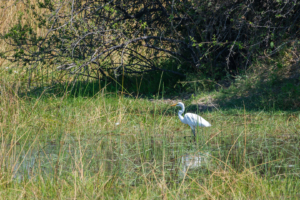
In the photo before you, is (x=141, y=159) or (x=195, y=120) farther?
(x=195, y=120)

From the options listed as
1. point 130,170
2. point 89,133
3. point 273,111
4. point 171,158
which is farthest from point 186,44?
point 130,170

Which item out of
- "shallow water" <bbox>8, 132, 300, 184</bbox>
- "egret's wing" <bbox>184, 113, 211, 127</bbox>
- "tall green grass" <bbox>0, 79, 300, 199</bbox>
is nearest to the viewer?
"tall green grass" <bbox>0, 79, 300, 199</bbox>

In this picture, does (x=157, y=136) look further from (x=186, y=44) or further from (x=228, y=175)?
(x=186, y=44)

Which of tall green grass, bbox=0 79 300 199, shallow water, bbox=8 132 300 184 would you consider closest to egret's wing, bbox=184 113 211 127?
tall green grass, bbox=0 79 300 199

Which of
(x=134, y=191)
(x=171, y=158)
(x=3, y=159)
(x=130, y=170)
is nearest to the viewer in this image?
(x=134, y=191)

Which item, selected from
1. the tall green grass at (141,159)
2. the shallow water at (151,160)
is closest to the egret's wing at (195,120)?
the tall green grass at (141,159)

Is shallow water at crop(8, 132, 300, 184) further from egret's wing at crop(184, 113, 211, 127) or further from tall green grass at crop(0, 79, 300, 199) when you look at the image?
egret's wing at crop(184, 113, 211, 127)

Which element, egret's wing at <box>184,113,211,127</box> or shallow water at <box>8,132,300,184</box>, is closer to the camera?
shallow water at <box>8,132,300,184</box>

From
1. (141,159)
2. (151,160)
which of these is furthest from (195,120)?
(141,159)

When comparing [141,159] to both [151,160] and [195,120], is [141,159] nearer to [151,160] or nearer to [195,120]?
[151,160]

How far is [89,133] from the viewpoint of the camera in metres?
5.25

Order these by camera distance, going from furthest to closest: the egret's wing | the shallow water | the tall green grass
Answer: the egret's wing
the shallow water
the tall green grass

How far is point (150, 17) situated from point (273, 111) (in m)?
3.65

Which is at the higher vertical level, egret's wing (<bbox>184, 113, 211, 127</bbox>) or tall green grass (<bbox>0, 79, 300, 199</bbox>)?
egret's wing (<bbox>184, 113, 211, 127</bbox>)
